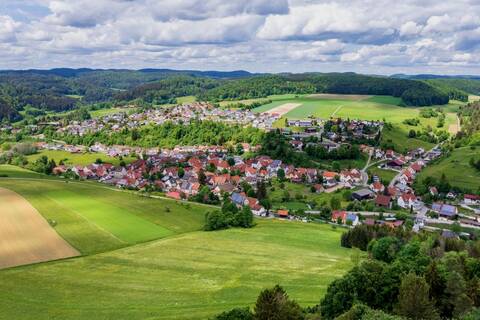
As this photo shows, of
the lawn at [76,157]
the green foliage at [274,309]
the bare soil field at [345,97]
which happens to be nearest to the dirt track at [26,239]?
the green foliage at [274,309]

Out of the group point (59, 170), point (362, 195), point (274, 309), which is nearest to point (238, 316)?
point (274, 309)

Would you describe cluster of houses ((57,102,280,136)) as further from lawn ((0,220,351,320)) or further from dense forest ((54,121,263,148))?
lawn ((0,220,351,320))

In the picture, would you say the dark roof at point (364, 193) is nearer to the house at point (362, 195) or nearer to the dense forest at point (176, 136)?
the house at point (362, 195)

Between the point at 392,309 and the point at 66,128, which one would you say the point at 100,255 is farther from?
the point at 66,128

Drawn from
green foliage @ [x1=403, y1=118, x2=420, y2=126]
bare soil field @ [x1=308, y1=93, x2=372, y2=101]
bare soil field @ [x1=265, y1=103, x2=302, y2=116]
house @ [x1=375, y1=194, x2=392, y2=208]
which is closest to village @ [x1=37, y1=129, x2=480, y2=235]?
house @ [x1=375, y1=194, x2=392, y2=208]

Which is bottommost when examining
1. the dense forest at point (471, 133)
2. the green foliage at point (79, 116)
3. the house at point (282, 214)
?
the house at point (282, 214)

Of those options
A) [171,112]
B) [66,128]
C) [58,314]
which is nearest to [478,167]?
[58,314]
